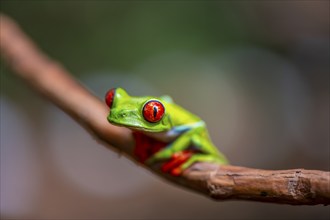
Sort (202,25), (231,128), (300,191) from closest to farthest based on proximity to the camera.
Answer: (300,191), (202,25), (231,128)

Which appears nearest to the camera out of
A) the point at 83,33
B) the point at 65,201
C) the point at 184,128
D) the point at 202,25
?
the point at 184,128

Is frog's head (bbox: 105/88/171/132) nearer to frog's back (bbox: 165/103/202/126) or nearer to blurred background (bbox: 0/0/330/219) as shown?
frog's back (bbox: 165/103/202/126)

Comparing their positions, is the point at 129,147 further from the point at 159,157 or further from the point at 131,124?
the point at 131,124

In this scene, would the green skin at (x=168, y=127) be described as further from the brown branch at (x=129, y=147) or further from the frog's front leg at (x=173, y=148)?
the brown branch at (x=129, y=147)

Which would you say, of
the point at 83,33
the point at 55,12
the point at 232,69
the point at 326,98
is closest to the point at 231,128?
the point at 232,69

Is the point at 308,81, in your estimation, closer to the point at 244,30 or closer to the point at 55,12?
the point at 244,30

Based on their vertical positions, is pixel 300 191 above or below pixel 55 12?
below

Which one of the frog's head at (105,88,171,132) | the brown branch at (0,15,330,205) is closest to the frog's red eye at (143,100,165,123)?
the frog's head at (105,88,171,132)
